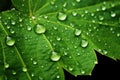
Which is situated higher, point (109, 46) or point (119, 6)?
point (119, 6)

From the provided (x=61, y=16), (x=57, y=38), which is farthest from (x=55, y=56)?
(x=61, y=16)

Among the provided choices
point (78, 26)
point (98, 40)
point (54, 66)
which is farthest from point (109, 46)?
point (54, 66)

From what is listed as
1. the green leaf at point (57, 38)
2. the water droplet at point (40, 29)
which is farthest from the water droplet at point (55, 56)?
the water droplet at point (40, 29)

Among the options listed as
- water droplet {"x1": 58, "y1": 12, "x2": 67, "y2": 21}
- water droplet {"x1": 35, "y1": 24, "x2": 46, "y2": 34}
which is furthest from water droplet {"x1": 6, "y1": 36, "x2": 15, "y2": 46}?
water droplet {"x1": 58, "y1": 12, "x2": 67, "y2": 21}

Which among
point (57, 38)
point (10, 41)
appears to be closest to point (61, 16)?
point (57, 38)

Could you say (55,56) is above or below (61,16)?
below

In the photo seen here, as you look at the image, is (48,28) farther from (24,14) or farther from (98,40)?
(98,40)

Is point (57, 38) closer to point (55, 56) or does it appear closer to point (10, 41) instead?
point (55, 56)

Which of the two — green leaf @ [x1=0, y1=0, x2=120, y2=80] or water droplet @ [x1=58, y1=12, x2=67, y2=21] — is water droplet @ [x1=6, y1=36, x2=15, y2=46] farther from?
water droplet @ [x1=58, y1=12, x2=67, y2=21]
